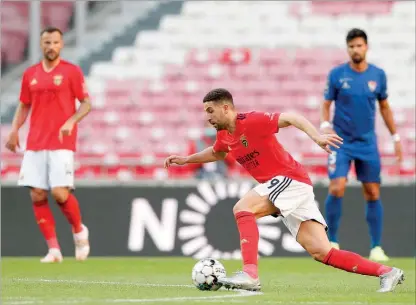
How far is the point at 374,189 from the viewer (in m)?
11.6

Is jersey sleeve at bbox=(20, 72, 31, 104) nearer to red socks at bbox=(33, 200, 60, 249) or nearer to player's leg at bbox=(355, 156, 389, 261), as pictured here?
red socks at bbox=(33, 200, 60, 249)

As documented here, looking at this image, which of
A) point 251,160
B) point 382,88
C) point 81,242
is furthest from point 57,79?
point 251,160

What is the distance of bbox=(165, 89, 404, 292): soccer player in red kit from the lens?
7695 millimetres

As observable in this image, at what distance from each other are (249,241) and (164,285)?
3.25 feet

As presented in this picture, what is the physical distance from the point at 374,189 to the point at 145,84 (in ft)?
31.7

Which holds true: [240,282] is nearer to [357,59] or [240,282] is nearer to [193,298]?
[193,298]

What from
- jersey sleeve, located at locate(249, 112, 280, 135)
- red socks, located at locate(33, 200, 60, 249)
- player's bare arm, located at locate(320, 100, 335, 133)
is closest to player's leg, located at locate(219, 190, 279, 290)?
jersey sleeve, located at locate(249, 112, 280, 135)

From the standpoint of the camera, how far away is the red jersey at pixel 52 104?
36.6 ft

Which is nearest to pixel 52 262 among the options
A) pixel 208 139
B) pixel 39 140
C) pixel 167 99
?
pixel 39 140

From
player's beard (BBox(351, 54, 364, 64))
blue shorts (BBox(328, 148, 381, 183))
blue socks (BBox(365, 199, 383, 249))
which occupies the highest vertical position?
player's beard (BBox(351, 54, 364, 64))

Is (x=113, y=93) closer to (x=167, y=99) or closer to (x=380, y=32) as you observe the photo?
(x=167, y=99)

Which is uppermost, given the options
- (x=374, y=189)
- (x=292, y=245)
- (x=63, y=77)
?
(x=63, y=77)

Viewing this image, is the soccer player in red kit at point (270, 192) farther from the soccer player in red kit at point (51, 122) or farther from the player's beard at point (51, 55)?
the player's beard at point (51, 55)

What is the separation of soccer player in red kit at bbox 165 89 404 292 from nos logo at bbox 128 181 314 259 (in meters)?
5.14
